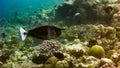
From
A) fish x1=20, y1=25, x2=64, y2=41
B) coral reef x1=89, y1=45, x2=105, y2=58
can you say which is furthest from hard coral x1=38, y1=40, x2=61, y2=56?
fish x1=20, y1=25, x2=64, y2=41

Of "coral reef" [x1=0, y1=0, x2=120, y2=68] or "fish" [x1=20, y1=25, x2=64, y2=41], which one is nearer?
"fish" [x1=20, y1=25, x2=64, y2=41]

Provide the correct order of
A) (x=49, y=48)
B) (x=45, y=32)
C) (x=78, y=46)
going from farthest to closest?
(x=49, y=48), (x=78, y=46), (x=45, y=32)

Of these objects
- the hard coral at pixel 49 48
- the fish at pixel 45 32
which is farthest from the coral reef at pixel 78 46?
the fish at pixel 45 32

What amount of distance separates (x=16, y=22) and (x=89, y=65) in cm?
1522

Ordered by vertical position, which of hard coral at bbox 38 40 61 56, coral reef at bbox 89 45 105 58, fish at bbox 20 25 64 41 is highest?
hard coral at bbox 38 40 61 56

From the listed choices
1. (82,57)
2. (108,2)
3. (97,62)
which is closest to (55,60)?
(82,57)

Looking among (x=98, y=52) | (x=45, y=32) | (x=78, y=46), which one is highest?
(x=78, y=46)

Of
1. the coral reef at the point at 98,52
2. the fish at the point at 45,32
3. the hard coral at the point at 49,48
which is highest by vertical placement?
the hard coral at the point at 49,48

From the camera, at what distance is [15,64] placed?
25.1 ft

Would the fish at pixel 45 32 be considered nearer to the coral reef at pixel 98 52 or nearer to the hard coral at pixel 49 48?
the coral reef at pixel 98 52

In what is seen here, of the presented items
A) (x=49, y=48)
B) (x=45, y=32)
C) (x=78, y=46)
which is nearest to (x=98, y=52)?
(x=78, y=46)

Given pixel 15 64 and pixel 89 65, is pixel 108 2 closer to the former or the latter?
pixel 15 64

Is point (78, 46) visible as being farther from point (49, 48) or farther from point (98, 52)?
point (49, 48)

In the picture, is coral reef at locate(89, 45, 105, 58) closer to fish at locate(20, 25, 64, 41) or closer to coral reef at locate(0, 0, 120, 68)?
coral reef at locate(0, 0, 120, 68)
